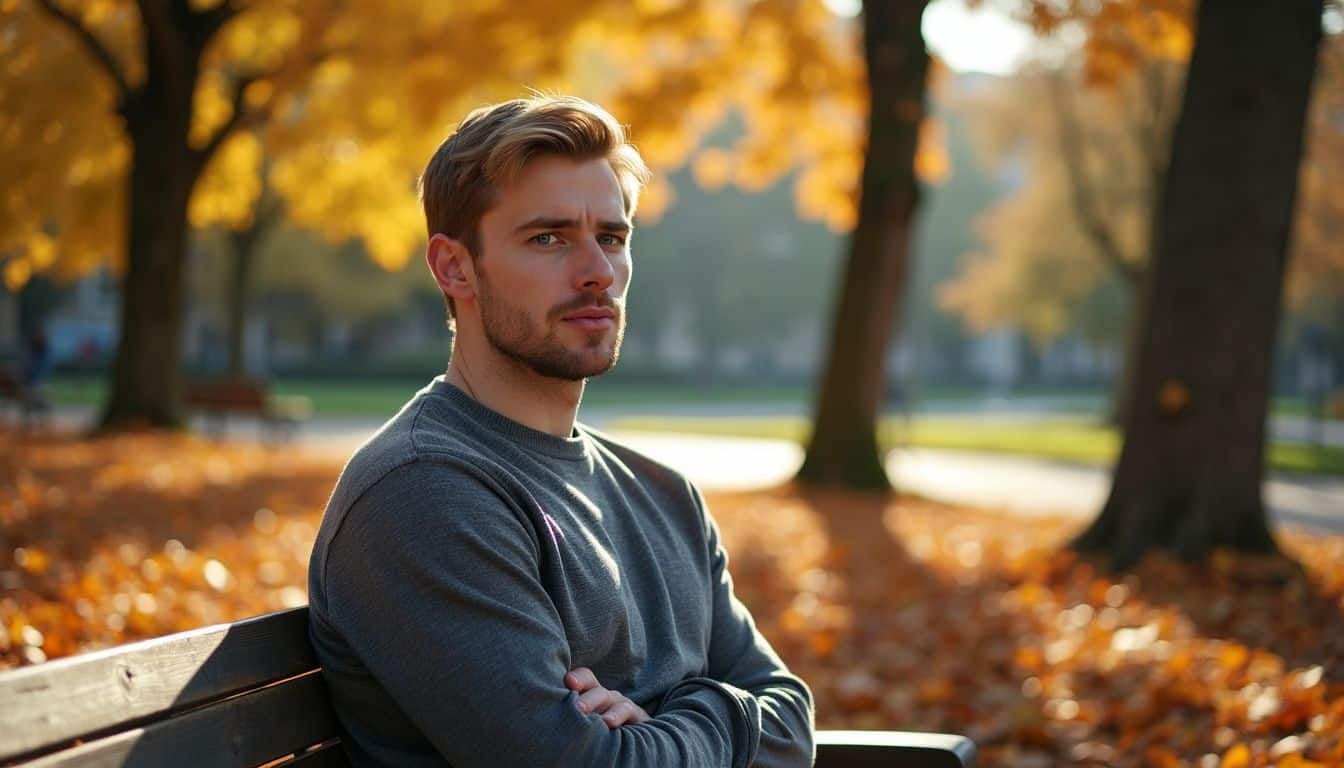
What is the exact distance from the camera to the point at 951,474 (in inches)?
785

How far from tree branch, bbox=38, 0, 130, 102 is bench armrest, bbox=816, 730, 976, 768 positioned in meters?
15.0

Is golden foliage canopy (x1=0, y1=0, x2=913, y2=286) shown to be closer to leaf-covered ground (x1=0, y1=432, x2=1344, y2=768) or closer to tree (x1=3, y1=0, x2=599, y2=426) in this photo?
tree (x1=3, y1=0, x2=599, y2=426)

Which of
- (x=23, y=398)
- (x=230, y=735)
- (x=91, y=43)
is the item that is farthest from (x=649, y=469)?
(x=23, y=398)

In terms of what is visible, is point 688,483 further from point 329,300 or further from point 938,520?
point 329,300

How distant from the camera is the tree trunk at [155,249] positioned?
1639cm

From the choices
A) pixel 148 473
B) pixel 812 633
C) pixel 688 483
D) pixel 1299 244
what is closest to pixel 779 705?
pixel 688 483

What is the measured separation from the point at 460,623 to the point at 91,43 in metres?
15.6

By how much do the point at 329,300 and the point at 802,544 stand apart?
3662cm

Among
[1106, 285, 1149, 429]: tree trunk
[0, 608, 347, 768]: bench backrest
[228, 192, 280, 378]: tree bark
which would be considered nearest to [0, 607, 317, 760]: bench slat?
[0, 608, 347, 768]: bench backrest

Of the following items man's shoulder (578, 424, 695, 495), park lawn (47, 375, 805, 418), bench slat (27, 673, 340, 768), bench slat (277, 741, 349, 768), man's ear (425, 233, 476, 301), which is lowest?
park lawn (47, 375, 805, 418)

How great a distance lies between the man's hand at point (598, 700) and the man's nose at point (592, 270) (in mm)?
637

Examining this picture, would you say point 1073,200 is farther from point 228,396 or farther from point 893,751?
point 893,751

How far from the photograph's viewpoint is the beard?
2.33 m

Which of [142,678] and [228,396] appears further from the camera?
[228,396]
